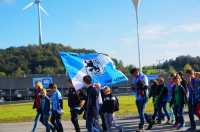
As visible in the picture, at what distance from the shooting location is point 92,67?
16281 millimetres

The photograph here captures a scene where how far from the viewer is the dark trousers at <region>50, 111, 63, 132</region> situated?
16.1 metres

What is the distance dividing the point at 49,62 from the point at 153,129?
3724 inches

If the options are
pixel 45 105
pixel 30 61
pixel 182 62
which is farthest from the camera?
pixel 182 62


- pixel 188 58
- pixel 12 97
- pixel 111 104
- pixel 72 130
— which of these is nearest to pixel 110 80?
pixel 111 104

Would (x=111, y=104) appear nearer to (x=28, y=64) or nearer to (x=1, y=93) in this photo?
(x=1, y=93)

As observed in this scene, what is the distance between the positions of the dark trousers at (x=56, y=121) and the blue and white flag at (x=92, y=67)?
1.36 meters

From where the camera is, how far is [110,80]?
16.4 m

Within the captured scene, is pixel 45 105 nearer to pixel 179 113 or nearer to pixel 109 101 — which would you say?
pixel 109 101

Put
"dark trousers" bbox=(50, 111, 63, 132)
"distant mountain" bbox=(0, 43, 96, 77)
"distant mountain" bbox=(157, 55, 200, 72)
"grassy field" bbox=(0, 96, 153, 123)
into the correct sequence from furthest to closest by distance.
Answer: "distant mountain" bbox=(157, 55, 200, 72), "distant mountain" bbox=(0, 43, 96, 77), "grassy field" bbox=(0, 96, 153, 123), "dark trousers" bbox=(50, 111, 63, 132)

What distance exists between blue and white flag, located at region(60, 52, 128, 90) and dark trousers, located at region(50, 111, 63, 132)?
1.36 metres

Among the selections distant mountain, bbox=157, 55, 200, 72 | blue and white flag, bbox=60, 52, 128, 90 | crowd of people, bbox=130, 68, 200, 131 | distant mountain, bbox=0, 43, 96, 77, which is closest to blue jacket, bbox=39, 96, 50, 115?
blue and white flag, bbox=60, 52, 128, 90

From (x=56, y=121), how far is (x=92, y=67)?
1911 mm

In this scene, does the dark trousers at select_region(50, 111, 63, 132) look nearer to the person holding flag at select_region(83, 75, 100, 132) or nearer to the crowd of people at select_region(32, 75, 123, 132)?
the crowd of people at select_region(32, 75, 123, 132)

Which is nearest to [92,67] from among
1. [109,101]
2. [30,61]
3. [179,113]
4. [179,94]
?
[109,101]
